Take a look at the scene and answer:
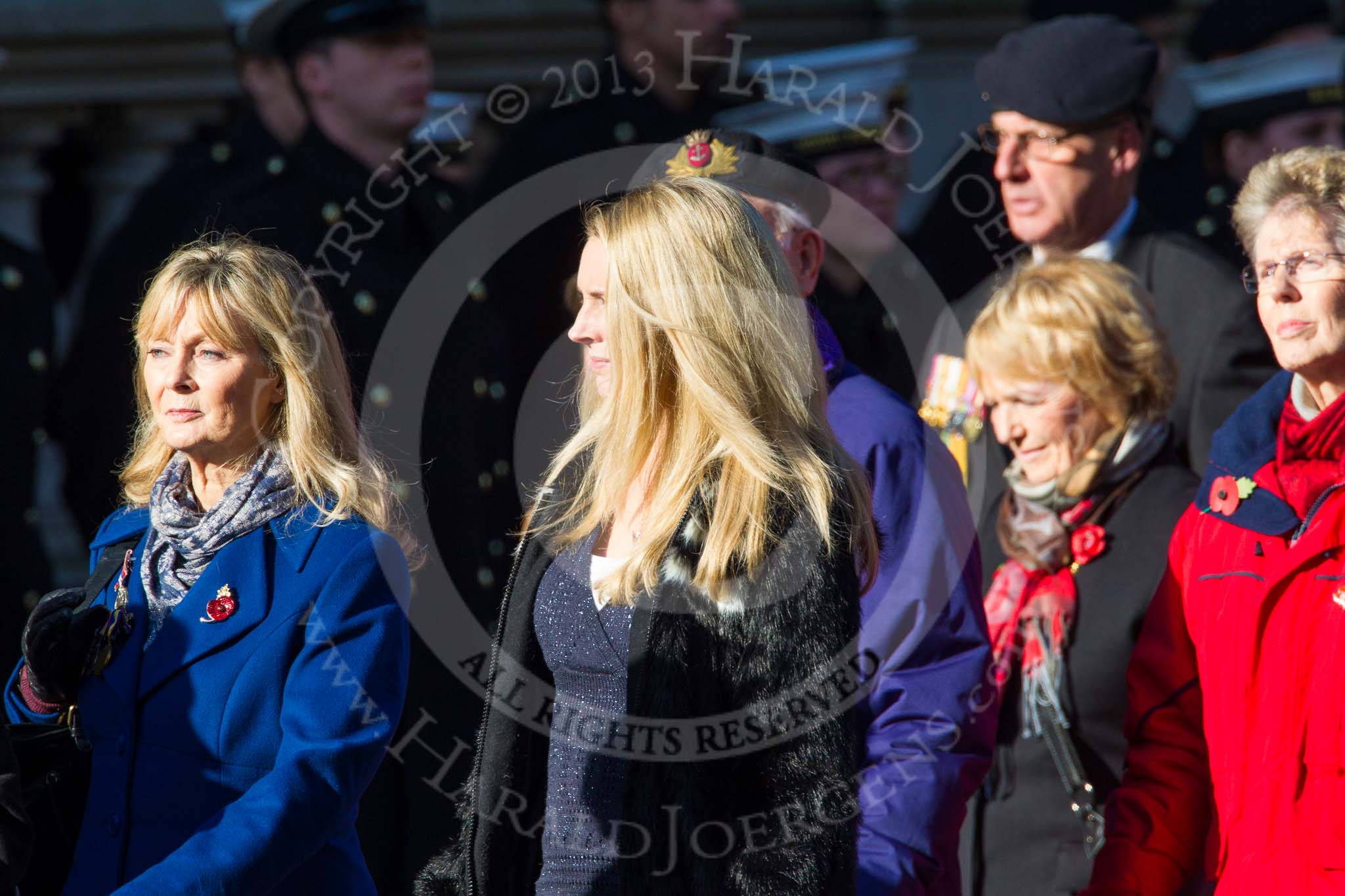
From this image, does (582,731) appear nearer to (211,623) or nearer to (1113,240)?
(211,623)

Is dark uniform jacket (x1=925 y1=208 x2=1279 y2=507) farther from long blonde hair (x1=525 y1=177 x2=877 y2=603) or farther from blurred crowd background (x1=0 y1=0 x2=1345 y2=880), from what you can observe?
long blonde hair (x1=525 y1=177 x2=877 y2=603)

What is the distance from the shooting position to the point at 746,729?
2045mm

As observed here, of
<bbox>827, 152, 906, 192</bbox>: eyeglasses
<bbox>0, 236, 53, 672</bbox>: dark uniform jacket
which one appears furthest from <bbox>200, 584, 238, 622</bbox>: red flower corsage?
<bbox>827, 152, 906, 192</bbox>: eyeglasses

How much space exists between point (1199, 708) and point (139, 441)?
1.67 metres

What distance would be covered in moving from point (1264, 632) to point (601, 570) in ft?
3.09

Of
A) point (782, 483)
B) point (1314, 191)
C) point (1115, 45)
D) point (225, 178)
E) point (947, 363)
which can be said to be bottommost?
point (782, 483)

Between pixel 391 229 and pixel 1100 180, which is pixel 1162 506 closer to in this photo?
pixel 1100 180

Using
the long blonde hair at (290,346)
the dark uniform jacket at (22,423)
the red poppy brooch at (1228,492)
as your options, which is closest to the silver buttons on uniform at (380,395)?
the dark uniform jacket at (22,423)

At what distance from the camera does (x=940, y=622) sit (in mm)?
2373

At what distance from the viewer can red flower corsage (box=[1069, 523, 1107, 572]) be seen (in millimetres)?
3014

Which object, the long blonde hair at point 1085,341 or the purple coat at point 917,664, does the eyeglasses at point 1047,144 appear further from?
the purple coat at point 917,664

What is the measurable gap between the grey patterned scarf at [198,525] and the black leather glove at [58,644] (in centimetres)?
8

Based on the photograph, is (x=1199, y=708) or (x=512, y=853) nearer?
(x=512, y=853)

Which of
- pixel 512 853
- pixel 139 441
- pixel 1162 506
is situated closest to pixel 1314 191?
pixel 1162 506
